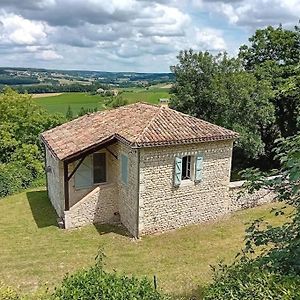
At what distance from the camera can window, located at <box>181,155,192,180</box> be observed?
15.9m

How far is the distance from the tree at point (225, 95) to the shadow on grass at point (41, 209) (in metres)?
9.85

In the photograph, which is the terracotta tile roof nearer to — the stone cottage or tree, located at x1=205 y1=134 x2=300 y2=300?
the stone cottage

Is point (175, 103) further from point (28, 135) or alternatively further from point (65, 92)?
point (65, 92)

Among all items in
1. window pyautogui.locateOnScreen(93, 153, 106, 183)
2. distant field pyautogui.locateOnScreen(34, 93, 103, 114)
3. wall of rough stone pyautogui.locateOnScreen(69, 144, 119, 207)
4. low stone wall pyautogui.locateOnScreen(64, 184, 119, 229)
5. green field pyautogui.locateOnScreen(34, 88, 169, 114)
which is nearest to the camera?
low stone wall pyautogui.locateOnScreen(64, 184, 119, 229)

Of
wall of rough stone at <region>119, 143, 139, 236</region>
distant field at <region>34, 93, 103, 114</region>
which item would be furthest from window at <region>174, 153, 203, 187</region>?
distant field at <region>34, 93, 103, 114</region>

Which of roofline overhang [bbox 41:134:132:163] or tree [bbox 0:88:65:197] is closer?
→ roofline overhang [bbox 41:134:132:163]

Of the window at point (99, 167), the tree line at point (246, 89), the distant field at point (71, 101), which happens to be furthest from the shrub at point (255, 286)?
the distant field at point (71, 101)

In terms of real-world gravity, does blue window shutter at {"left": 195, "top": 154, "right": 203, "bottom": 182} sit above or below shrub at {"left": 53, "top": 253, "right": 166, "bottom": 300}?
below

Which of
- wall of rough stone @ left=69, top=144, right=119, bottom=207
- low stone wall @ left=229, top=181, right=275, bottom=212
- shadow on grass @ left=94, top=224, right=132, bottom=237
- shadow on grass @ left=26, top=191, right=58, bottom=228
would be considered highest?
wall of rough stone @ left=69, top=144, right=119, bottom=207

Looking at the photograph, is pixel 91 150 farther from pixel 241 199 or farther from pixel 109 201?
pixel 241 199

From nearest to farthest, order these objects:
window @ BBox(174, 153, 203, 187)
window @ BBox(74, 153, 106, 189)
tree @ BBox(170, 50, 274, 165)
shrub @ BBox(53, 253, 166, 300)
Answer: shrub @ BBox(53, 253, 166, 300), window @ BBox(174, 153, 203, 187), window @ BBox(74, 153, 106, 189), tree @ BBox(170, 50, 274, 165)

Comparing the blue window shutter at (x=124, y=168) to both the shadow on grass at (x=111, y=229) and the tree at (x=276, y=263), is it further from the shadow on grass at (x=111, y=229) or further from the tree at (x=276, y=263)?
the tree at (x=276, y=263)

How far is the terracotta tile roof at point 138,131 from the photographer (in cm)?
1503

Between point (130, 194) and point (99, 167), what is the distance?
2362mm
